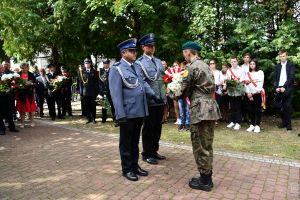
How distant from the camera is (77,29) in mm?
12539

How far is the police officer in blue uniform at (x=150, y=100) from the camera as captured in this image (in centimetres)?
645

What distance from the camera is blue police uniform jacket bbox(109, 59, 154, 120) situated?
5.43m

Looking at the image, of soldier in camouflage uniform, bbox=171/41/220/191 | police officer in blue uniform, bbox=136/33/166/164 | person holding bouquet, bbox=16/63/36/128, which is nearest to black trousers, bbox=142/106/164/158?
police officer in blue uniform, bbox=136/33/166/164

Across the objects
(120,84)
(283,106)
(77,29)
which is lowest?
(283,106)

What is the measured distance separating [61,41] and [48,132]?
4478mm

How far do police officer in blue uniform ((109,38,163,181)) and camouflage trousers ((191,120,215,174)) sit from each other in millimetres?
978

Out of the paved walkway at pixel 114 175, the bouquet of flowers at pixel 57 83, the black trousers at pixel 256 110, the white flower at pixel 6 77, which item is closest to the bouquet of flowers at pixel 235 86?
the black trousers at pixel 256 110

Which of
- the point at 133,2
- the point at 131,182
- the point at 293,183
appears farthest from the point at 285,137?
the point at 133,2

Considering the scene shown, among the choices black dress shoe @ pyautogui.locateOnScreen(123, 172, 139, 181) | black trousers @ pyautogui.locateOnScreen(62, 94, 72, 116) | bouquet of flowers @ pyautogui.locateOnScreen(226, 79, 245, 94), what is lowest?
black dress shoe @ pyautogui.locateOnScreen(123, 172, 139, 181)

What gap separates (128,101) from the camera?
18.2 ft

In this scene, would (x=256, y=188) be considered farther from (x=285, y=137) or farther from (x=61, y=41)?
(x=61, y=41)

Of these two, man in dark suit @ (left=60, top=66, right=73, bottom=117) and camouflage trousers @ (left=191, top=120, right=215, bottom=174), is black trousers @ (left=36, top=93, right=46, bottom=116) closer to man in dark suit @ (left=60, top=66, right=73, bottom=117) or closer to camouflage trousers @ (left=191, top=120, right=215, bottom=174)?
man in dark suit @ (left=60, top=66, right=73, bottom=117)

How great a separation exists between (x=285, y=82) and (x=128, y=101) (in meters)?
5.45

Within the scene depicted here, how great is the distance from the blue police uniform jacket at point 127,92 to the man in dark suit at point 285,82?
5.14 m
